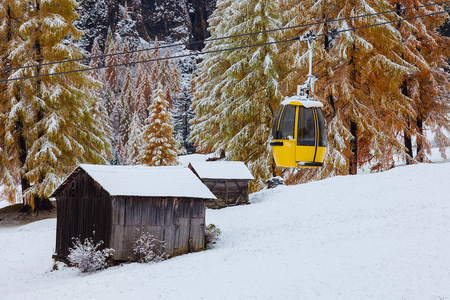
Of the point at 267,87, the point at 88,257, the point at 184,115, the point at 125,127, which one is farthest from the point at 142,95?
the point at 88,257

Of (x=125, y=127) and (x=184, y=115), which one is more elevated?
(x=184, y=115)

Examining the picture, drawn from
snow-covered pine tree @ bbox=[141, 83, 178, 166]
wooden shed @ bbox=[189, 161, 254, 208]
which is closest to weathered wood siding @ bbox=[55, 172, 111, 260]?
wooden shed @ bbox=[189, 161, 254, 208]

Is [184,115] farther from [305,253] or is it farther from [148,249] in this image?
[305,253]

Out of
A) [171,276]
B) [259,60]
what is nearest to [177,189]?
[171,276]

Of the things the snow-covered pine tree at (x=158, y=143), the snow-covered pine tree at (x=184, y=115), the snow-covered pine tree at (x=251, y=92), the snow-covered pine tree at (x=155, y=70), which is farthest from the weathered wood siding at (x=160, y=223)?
the snow-covered pine tree at (x=155, y=70)

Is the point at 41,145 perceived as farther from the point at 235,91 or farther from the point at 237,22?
the point at 237,22

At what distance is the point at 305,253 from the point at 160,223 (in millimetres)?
8376

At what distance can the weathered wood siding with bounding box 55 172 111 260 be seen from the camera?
72.9 ft

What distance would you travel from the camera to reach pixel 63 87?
29391mm

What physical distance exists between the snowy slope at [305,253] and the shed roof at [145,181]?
3.34 metres

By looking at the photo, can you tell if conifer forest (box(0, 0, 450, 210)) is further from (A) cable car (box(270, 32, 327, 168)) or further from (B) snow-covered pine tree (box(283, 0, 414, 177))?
(A) cable car (box(270, 32, 327, 168))

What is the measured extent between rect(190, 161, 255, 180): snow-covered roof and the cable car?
23291mm

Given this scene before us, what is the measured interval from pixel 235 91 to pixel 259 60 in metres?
2.73

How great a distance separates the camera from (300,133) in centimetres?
822
